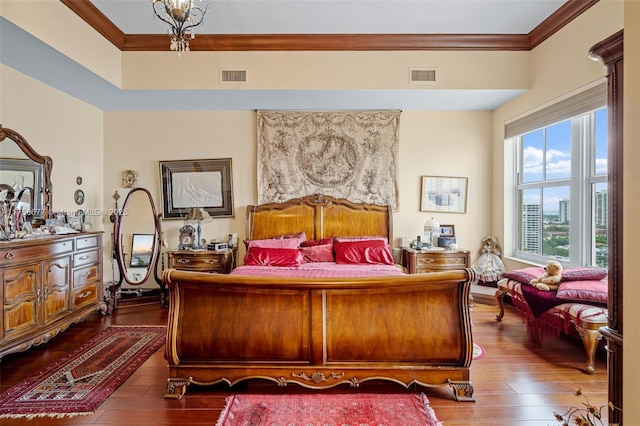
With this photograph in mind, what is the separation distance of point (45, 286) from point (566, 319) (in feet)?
15.6

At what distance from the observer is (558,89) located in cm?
372

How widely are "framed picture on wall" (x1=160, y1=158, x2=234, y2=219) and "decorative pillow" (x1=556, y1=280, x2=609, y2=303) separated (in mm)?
4060

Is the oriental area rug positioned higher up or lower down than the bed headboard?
lower down

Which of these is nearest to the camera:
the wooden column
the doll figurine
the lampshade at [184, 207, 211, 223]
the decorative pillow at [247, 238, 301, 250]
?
the wooden column

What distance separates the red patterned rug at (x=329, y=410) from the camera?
2072mm

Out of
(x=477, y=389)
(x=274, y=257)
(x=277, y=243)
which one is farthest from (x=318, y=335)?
(x=277, y=243)

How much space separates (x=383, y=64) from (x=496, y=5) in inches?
50.7

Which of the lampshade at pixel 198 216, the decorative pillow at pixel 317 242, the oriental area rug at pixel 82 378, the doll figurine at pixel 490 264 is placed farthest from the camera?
the doll figurine at pixel 490 264

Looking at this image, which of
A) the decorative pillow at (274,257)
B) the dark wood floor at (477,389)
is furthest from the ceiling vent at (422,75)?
the dark wood floor at (477,389)

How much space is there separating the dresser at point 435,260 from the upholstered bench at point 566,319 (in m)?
0.84

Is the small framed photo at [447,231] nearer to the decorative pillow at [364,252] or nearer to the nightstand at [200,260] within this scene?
the decorative pillow at [364,252]

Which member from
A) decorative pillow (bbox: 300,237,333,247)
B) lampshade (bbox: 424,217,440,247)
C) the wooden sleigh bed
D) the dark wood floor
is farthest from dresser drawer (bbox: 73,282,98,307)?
lampshade (bbox: 424,217,440,247)

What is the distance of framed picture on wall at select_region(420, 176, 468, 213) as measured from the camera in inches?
198

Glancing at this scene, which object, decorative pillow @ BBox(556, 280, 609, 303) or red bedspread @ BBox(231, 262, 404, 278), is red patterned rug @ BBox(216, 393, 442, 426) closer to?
red bedspread @ BBox(231, 262, 404, 278)
